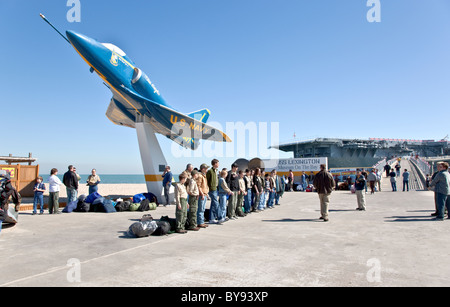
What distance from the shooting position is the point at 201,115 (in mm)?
21156

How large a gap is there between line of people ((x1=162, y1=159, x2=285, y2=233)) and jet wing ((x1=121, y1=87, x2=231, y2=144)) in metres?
4.02

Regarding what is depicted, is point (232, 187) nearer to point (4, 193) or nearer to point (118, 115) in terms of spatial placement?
point (4, 193)

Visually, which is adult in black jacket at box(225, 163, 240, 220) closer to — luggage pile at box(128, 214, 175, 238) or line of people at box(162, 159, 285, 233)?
line of people at box(162, 159, 285, 233)

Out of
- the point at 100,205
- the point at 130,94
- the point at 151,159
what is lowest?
the point at 100,205

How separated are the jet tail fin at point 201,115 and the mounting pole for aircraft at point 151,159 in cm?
621

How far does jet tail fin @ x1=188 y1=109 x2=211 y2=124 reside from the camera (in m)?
20.8

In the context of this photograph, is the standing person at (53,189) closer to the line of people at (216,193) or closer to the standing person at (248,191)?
the line of people at (216,193)

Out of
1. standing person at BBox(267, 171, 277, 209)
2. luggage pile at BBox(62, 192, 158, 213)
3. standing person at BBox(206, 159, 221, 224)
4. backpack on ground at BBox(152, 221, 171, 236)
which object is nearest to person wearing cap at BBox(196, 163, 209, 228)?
standing person at BBox(206, 159, 221, 224)

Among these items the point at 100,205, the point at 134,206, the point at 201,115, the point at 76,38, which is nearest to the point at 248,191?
the point at 134,206

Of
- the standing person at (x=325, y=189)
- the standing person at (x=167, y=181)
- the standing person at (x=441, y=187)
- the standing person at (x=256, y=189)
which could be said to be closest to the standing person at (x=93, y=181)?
the standing person at (x=167, y=181)

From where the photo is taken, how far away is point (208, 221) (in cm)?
879

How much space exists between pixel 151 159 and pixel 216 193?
23.0 ft

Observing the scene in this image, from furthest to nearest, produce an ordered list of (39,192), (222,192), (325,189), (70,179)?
(70,179), (39,192), (222,192), (325,189)
